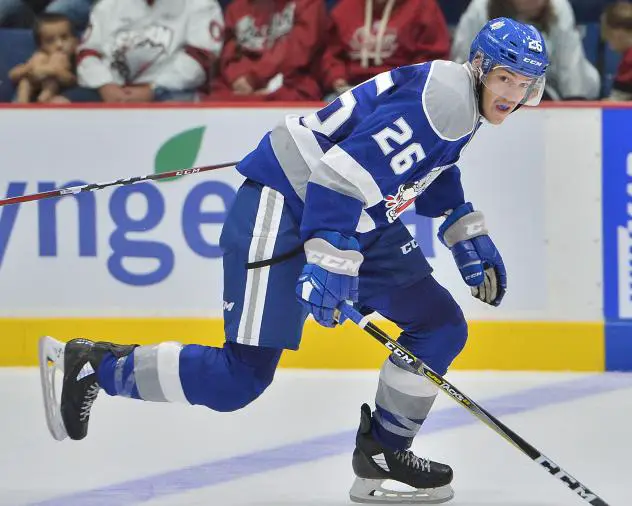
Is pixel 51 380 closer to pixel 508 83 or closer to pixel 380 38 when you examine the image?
pixel 508 83

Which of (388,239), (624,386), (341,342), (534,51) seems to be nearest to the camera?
(534,51)

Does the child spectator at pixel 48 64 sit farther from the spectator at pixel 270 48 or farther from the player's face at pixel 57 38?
the spectator at pixel 270 48

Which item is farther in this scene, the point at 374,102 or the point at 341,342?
the point at 341,342

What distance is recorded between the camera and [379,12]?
16.5ft

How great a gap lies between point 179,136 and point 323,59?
72cm

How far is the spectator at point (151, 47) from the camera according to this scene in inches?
199

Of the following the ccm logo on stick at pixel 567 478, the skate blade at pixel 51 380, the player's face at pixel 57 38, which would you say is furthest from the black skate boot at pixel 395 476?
the player's face at pixel 57 38

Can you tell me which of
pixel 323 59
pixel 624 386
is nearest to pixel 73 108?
pixel 323 59

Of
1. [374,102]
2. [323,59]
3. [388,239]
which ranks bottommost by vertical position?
[323,59]

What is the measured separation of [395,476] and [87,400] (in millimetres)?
789

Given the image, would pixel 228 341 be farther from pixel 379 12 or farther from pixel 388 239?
pixel 379 12

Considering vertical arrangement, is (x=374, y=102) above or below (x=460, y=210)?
above

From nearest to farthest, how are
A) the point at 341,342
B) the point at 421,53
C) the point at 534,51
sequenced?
the point at 534,51, the point at 341,342, the point at 421,53

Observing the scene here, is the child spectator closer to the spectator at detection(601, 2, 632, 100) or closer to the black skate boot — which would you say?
the spectator at detection(601, 2, 632, 100)
